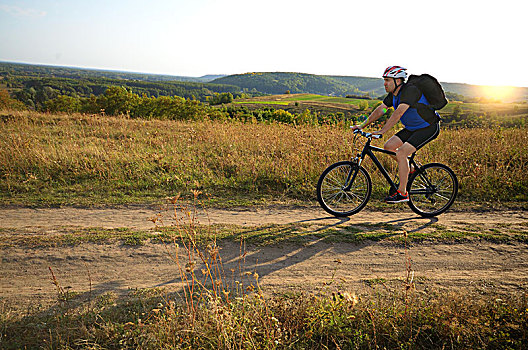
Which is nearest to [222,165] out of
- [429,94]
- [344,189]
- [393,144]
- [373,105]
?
[344,189]

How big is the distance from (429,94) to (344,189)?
2290mm

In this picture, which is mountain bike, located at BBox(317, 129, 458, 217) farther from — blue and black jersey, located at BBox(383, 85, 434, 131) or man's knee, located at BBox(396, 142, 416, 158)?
blue and black jersey, located at BBox(383, 85, 434, 131)

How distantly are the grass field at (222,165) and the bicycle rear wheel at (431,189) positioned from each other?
1037 mm

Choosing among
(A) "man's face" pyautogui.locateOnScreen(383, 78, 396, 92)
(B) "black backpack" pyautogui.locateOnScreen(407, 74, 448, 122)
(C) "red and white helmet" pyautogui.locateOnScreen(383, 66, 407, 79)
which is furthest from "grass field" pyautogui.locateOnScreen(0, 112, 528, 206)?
(C) "red and white helmet" pyautogui.locateOnScreen(383, 66, 407, 79)

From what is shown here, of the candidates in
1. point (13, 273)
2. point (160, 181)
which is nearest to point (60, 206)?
point (160, 181)

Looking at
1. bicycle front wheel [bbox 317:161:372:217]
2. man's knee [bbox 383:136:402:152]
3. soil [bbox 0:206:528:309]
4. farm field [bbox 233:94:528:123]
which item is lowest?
soil [bbox 0:206:528:309]

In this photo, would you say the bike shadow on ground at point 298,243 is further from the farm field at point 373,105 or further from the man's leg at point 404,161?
the farm field at point 373,105

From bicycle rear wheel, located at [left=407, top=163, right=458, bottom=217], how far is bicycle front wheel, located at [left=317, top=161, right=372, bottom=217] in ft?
2.90

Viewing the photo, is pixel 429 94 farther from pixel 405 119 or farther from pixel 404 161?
pixel 404 161

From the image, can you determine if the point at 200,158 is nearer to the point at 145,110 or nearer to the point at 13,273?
the point at 13,273

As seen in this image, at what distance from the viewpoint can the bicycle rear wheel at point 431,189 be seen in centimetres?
628

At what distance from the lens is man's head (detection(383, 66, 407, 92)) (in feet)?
18.5

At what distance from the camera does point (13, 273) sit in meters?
3.96

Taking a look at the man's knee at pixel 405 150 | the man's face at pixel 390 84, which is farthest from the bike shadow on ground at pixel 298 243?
the man's face at pixel 390 84
